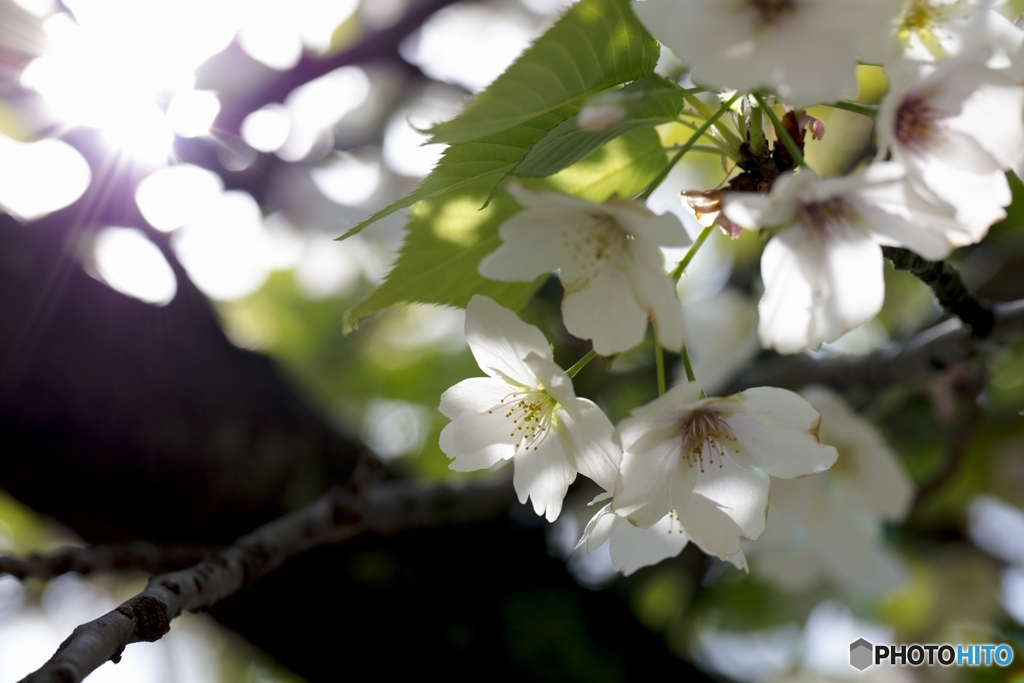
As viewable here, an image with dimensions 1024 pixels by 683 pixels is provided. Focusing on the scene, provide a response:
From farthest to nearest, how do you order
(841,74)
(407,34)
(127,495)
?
(407,34) → (127,495) → (841,74)

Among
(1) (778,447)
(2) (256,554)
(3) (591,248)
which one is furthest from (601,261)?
(2) (256,554)

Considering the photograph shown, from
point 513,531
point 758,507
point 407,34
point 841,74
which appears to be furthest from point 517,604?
point 407,34

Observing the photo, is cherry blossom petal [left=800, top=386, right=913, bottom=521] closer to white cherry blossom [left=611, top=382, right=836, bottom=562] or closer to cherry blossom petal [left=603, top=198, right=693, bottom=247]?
white cherry blossom [left=611, top=382, right=836, bottom=562]

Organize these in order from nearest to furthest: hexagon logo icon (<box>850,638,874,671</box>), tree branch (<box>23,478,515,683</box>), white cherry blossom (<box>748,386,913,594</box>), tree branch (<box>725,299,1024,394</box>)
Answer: tree branch (<box>23,478,515,683</box>) → tree branch (<box>725,299,1024,394</box>) → white cherry blossom (<box>748,386,913,594</box>) → hexagon logo icon (<box>850,638,874,671</box>)

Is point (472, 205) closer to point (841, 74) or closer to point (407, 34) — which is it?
point (841, 74)

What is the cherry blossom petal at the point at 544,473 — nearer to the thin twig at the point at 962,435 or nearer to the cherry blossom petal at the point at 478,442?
the cherry blossom petal at the point at 478,442

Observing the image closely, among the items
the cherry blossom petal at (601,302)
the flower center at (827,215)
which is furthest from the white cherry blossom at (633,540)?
the flower center at (827,215)

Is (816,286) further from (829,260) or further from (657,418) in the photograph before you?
(657,418)
